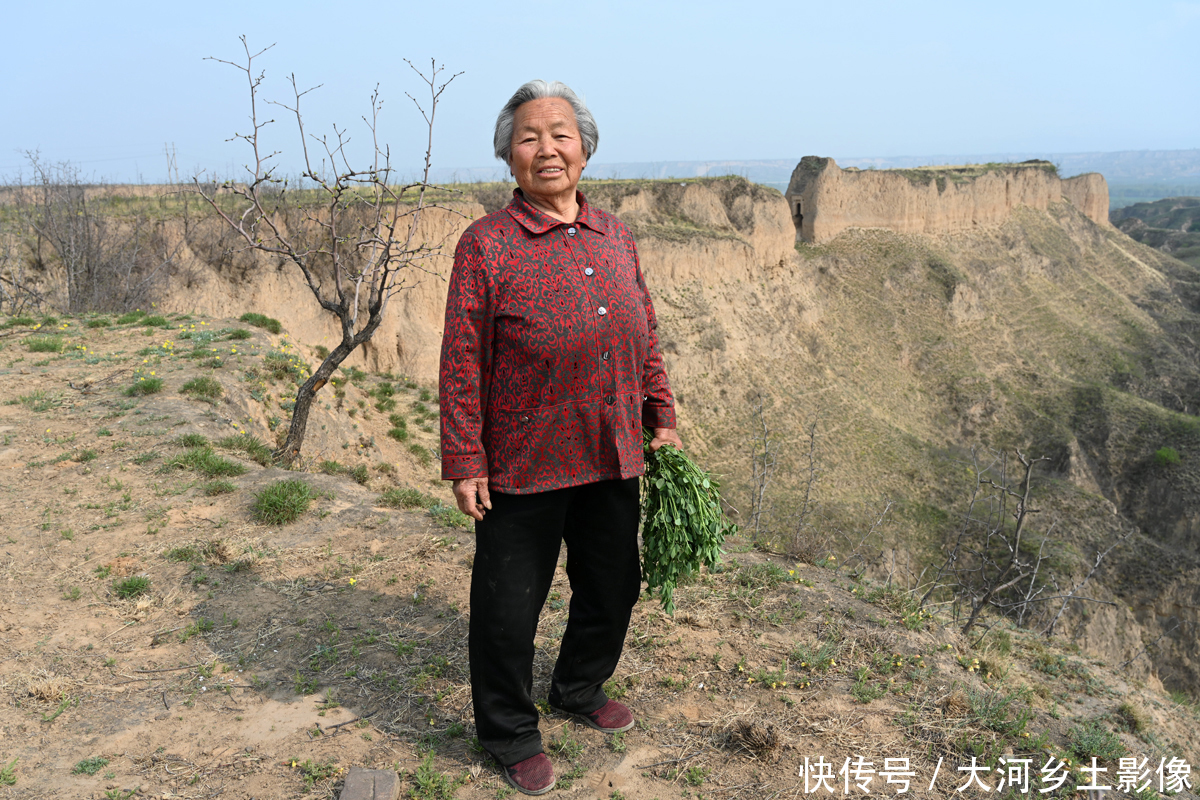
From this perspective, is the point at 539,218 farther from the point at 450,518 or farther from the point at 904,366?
the point at 904,366

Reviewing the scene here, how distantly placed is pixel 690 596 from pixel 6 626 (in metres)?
3.65

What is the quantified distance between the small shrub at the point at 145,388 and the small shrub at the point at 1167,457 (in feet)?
89.5

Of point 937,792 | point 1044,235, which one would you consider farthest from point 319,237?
point 1044,235

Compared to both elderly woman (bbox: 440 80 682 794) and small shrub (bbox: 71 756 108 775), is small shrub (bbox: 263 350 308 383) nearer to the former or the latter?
small shrub (bbox: 71 756 108 775)

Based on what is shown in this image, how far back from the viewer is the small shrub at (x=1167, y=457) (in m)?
22.3

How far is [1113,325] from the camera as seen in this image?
3319 cm

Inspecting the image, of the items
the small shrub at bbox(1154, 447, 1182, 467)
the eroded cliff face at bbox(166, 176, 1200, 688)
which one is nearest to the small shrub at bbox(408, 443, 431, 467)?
the eroded cliff face at bbox(166, 176, 1200, 688)

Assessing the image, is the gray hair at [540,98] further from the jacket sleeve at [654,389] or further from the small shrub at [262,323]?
the small shrub at [262,323]

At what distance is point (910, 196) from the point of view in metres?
30.9

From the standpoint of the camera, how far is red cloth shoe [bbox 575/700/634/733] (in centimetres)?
304

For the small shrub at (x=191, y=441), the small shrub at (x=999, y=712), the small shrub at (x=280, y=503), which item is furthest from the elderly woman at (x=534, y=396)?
the small shrub at (x=191, y=441)

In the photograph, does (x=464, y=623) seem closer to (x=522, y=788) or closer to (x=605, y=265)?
(x=522, y=788)

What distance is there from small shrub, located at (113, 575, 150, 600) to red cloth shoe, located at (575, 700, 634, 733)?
272 centimetres

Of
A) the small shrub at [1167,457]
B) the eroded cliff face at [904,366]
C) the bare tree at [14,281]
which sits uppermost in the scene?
the bare tree at [14,281]
